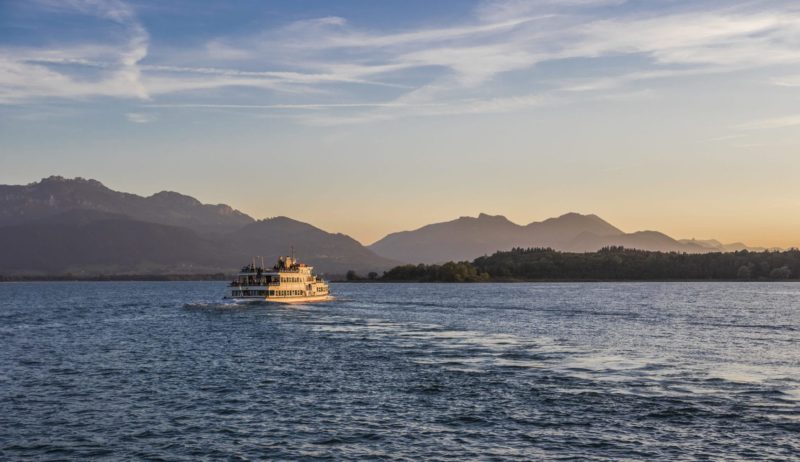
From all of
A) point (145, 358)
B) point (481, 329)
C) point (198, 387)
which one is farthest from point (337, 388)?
point (481, 329)

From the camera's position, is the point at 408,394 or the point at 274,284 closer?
the point at 408,394

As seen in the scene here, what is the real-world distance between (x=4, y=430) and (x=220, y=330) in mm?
70137

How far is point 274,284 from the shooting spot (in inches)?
7101

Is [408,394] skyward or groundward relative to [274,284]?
groundward

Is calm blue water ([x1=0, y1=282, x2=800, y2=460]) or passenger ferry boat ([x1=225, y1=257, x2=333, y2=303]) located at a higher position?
passenger ferry boat ([x1=225, y1=257, x2=333, y2=303])

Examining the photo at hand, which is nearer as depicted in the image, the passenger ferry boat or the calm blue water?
the calm blue water

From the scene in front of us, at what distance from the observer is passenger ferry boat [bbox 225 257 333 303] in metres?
179

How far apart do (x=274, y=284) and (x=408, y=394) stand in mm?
126802

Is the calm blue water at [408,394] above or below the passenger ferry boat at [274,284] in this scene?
below

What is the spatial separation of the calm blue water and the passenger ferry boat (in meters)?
68.3

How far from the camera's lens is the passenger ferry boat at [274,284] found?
17862cm

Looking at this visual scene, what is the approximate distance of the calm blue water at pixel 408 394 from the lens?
41.8 m

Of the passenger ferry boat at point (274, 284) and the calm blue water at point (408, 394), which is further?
the passenger ferry boat at point (274, 284)

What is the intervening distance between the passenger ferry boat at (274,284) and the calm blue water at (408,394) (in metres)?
68.3
